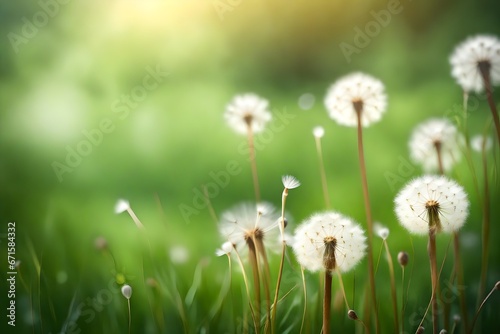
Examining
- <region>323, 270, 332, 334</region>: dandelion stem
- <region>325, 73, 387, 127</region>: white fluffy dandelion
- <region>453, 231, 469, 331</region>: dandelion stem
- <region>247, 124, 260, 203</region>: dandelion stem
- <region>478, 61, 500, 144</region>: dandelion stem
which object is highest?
<region>478, 61, 500, 144</region>: dandelion stem

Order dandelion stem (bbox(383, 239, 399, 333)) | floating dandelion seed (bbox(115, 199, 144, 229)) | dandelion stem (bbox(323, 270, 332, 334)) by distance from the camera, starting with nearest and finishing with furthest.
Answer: dandelion stem (bbox(323, 270, 332, 334)) → dandelion stem (bbox(383, 239, 399, 333)) → floating dandelion seed (bbox(115, 199, 144, 229))

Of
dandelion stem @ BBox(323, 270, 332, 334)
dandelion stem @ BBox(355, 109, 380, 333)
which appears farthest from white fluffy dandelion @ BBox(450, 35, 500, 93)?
dandelion stem @ BBox(323, 270, 332, 334)

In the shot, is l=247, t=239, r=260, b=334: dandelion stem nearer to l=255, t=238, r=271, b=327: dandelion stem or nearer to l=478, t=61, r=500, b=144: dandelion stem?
l=255, t=238, r=271, b=327: dandelion stem

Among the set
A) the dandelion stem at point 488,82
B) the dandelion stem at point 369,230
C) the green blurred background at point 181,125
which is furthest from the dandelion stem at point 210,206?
the dandelion stem at point 488,82

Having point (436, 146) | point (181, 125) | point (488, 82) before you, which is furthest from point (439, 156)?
point (181, 125)

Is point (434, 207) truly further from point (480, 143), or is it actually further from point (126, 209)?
point (126, 209)

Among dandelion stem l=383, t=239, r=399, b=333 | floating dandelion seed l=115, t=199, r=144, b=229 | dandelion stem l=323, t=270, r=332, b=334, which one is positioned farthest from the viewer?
floating dandelion seed l=115, t=199, r=144, b=229

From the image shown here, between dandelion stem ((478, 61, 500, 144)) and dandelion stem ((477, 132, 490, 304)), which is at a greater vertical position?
dandelion stem ((478, 61, 500, 144))
